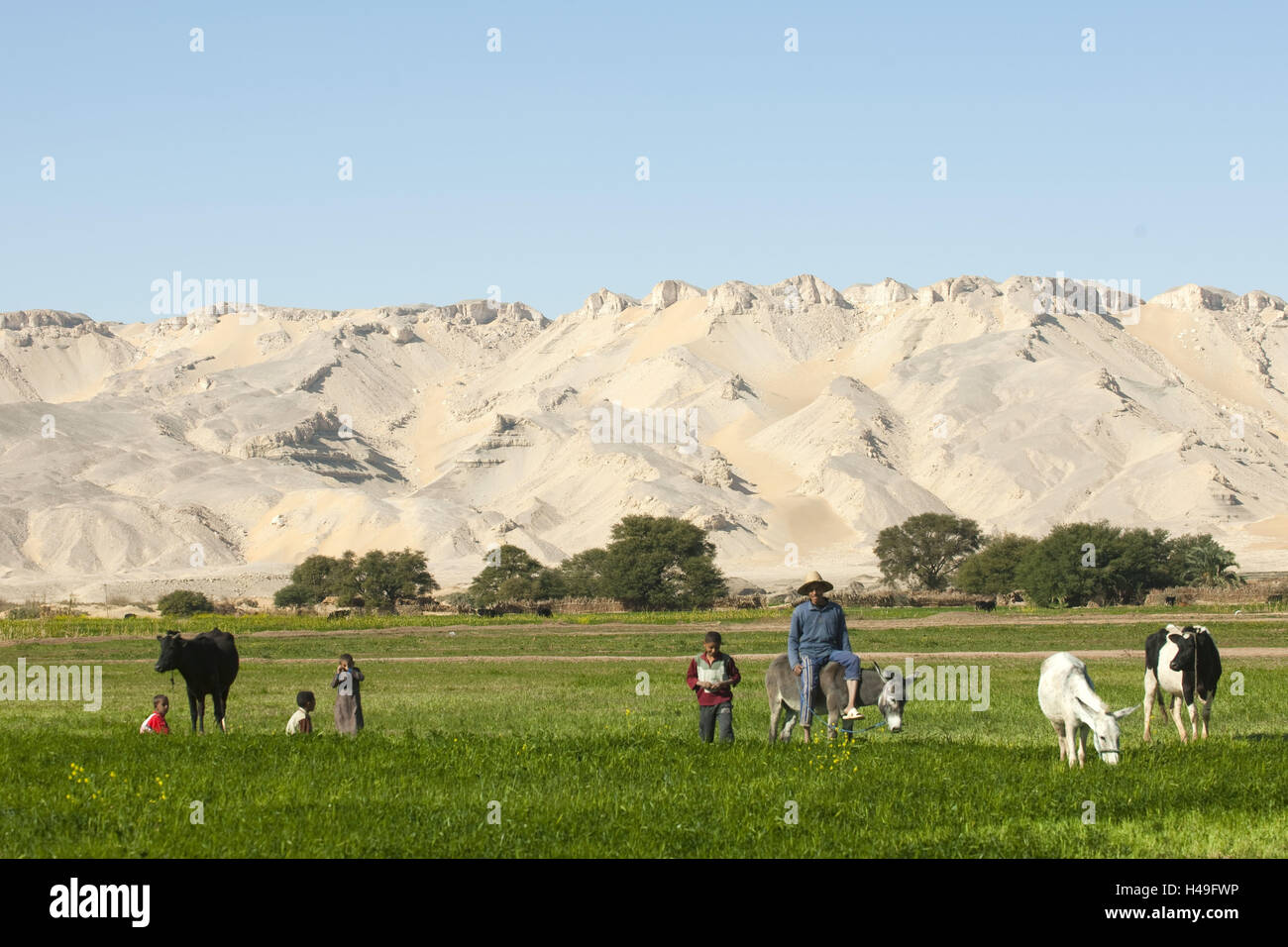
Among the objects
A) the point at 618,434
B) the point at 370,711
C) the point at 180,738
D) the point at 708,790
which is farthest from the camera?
the point at 618,434

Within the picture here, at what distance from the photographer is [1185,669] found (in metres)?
21.1

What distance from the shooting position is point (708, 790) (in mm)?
14695

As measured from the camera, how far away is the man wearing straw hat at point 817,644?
1833cm

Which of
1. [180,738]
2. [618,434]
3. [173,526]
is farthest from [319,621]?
[618,434]

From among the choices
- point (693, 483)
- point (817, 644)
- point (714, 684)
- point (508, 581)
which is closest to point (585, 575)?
point (508, 581)

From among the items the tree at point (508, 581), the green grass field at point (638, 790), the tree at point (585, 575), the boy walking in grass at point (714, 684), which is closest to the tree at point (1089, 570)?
the tree at point (585, 575)

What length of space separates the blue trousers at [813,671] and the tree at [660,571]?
81.1 metres

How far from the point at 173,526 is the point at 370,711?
454 ft

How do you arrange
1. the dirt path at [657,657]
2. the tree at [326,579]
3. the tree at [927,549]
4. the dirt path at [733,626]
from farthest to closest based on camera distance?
the tree at [927,549]
the tree at [326,579]
the dirt path at [733,626]
the dirt path at [657,657]

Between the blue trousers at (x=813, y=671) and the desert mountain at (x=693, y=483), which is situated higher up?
the desert mountain at (x=693, y=483)

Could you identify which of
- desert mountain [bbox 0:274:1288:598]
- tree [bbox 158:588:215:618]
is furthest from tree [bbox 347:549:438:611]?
desert mountain [bbox 0:274:1288:598]

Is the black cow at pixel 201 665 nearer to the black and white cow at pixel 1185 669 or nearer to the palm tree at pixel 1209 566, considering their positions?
the black and white cow at pixel 1185 669

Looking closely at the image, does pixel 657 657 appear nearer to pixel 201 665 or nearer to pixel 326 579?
pixel 201 665
